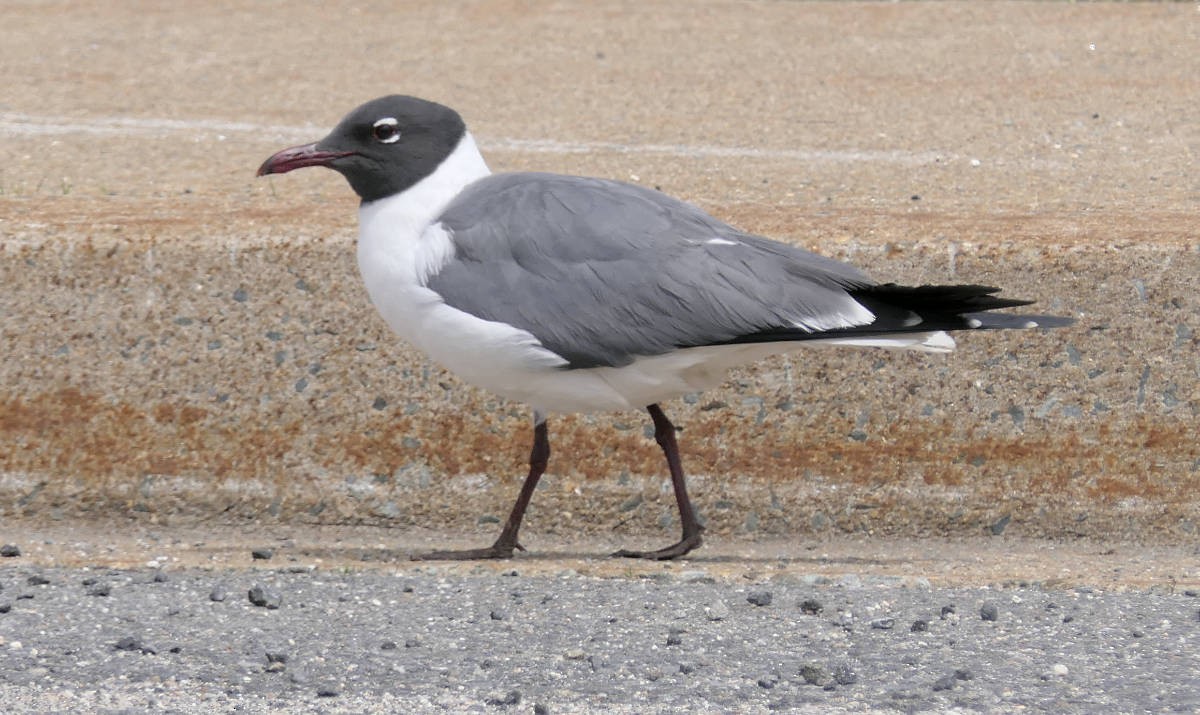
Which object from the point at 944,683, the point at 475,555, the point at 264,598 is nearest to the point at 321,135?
the point at 475,555

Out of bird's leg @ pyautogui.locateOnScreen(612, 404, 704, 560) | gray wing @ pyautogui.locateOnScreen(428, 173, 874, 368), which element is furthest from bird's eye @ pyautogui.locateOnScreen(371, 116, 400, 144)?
bird's leg @ pyautogui.locateOnScreen(612, 404, 704, 560)

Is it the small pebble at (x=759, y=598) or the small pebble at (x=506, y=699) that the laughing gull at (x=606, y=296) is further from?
the small pebble at (x=506, y=699)

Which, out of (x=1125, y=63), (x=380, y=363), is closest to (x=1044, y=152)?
(x=1125, y=63)

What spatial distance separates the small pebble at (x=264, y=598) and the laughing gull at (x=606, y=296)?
0.79m

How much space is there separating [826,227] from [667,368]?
5.34 feet

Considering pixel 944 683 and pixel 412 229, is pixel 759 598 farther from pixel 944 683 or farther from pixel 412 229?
pixel 412 229

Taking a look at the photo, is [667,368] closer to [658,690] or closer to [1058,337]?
[658,690]

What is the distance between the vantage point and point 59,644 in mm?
4059

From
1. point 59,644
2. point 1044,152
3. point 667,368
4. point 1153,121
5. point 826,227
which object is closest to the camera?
point 59,644

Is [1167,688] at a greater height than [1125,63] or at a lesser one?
lesser

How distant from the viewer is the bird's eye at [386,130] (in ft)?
16.4

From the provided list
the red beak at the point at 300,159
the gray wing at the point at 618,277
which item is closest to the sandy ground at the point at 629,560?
the gray wing at the point at 618,277

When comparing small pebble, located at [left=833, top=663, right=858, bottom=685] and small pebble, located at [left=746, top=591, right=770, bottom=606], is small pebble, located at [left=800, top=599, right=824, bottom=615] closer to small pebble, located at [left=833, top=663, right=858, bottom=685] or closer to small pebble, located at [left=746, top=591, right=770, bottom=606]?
small pebble, located at [left=746, top=591, right=770, bottom=606]

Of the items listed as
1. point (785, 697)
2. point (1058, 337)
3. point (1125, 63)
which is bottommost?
point (785, 697)
